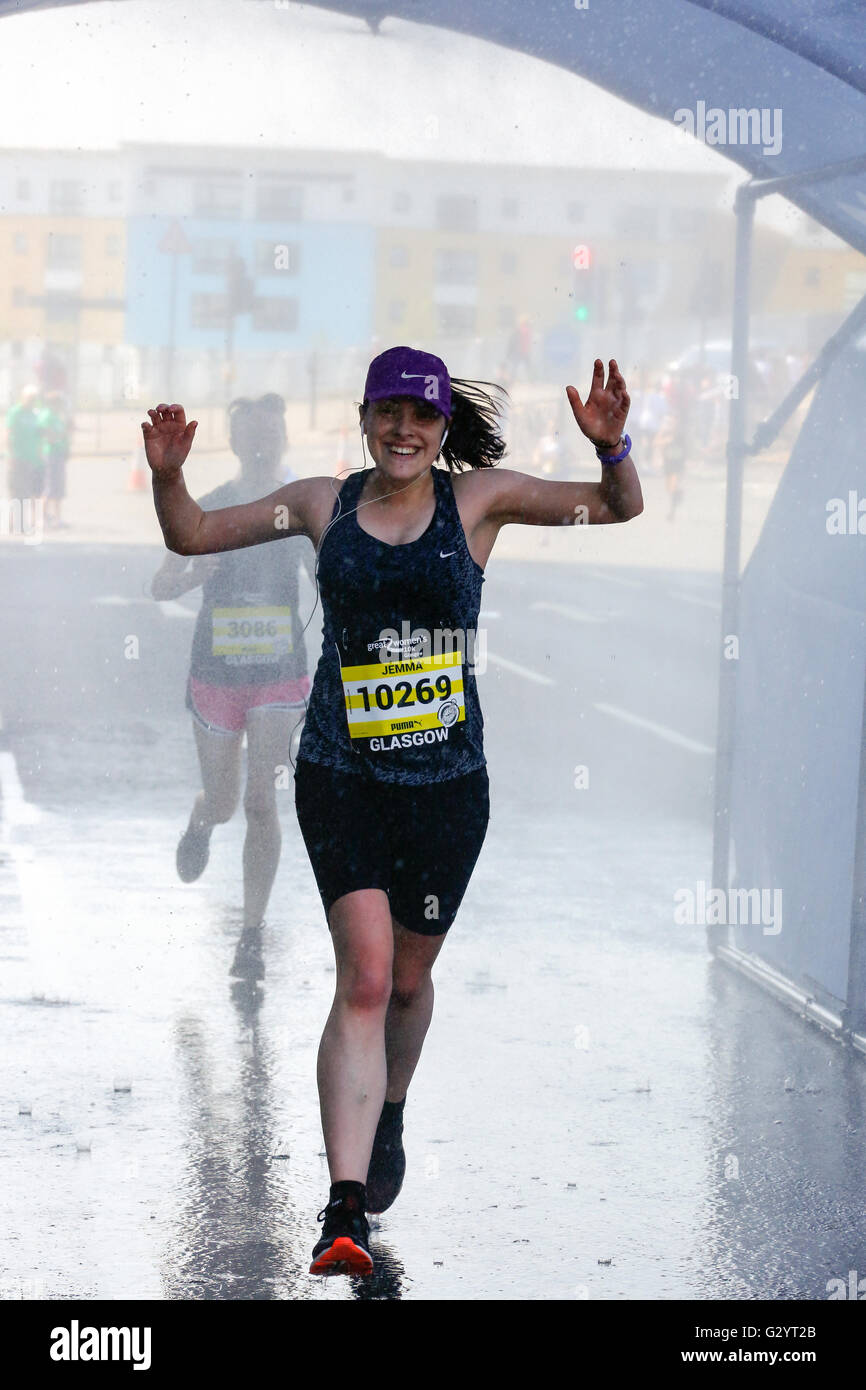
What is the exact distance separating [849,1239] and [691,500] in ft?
66.6

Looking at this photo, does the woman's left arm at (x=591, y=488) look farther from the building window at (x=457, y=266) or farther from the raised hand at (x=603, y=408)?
the building window at (x=457, y=266)

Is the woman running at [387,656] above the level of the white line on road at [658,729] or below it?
above

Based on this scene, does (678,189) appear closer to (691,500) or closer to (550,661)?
(550,661)

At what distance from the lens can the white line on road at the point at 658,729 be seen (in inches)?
462

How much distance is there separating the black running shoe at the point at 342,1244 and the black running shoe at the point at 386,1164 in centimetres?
63

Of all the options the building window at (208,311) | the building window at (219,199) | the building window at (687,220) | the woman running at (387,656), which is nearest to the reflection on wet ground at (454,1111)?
the woman running at (387,656)

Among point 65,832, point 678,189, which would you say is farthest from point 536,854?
point 678,189

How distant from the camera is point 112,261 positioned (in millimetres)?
9703

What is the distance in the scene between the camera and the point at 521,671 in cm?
1392

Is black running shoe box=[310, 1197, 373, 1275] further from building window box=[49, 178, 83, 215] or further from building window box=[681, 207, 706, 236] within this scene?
building window box=[681, 207, 706, 236]

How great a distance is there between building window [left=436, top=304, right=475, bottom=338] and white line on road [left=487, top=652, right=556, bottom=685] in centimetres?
269

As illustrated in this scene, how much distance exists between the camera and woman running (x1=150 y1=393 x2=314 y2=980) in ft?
20.6

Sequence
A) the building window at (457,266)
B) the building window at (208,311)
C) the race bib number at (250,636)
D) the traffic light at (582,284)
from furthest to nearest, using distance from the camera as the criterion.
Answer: the traffic light at (582,284), the building window at (457,266), the building window at (208,311), the race bib number at (250,636)

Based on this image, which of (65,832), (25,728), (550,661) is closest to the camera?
(65,832)
